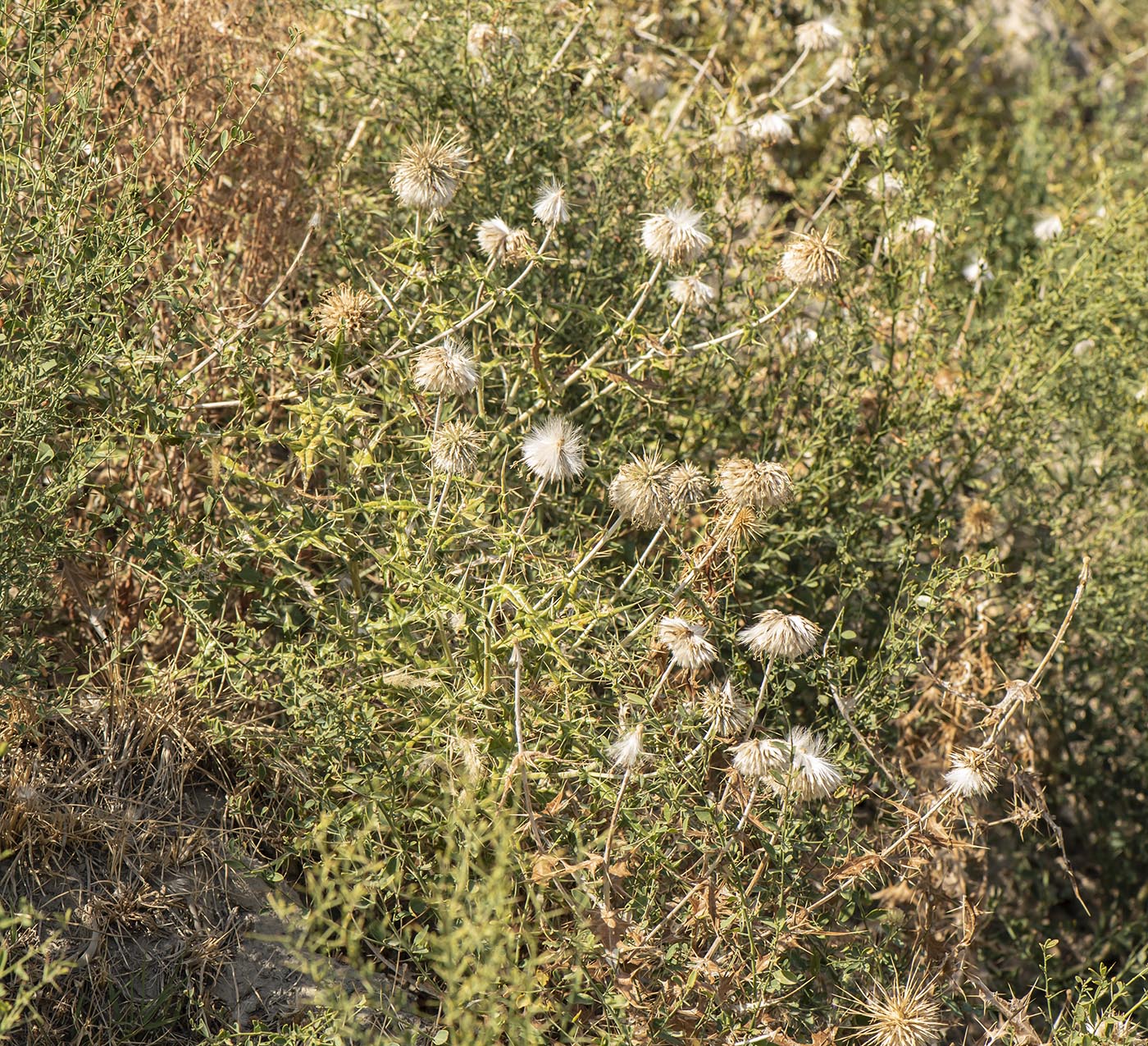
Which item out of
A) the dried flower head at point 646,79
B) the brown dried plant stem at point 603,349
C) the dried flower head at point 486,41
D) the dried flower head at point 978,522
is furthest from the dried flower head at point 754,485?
the dried flower head at point 646,79

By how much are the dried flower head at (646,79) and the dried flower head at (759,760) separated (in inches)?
90.7

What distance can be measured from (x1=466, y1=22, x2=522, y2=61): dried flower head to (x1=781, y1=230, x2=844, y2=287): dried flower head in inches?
40.4

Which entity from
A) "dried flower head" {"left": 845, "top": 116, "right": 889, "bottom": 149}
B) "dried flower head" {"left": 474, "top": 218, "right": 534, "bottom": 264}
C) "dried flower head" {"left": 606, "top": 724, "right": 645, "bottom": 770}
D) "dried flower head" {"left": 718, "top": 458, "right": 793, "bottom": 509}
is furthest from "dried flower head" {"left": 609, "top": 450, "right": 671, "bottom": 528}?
"dried flower head" {"left": 845, "top": 116, "right": 889, "bottom": 149}

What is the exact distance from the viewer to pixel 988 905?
3.32 m

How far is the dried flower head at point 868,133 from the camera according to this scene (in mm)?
3018

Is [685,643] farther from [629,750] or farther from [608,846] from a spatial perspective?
[608,846]

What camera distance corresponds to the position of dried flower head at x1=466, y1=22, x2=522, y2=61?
300 cm

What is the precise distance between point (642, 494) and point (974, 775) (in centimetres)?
80

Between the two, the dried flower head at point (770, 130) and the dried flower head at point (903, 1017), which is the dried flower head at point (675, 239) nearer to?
the dried flower head at point (770, 130)

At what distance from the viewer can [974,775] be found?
7.11 ft

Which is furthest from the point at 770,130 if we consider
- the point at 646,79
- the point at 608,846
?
the point at 608,846

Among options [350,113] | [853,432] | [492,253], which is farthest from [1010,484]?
[350,113]

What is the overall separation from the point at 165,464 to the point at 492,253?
84cm

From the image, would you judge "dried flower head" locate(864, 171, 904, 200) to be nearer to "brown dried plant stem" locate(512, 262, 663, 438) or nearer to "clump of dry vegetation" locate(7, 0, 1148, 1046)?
"clump of dry vegetation" locate(7, 0, 1148, 1046)
